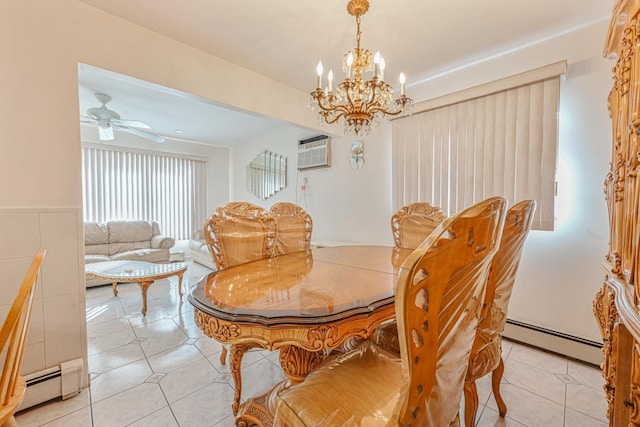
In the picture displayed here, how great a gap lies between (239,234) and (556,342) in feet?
8.37

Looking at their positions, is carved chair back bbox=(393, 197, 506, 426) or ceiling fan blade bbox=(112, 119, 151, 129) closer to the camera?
carved chair back bbox=(393, 197, 506, 426)

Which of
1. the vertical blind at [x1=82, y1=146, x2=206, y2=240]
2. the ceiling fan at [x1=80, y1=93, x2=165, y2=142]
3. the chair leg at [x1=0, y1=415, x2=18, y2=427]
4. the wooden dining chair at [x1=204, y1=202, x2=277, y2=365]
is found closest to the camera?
the chair leg at [x1=0, y1=415, x2=18, y2=427]

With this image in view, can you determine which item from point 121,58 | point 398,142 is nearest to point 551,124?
point 398,142

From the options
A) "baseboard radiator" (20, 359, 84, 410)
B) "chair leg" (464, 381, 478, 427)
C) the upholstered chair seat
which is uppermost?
the upholstered chair seat

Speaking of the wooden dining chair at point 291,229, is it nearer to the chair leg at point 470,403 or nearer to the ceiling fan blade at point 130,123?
the chair leg at point 470,403

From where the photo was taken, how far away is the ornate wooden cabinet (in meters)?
0.72

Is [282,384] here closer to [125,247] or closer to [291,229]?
[291,229]

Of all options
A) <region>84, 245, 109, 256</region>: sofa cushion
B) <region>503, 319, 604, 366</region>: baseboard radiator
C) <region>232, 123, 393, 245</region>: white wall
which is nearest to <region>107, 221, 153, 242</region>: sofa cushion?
<region>84, 245, 109, 256</region>: sofa cushion

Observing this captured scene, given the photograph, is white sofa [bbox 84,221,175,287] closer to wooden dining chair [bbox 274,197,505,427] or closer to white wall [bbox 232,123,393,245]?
white wall [bbox 232,123,393,245]

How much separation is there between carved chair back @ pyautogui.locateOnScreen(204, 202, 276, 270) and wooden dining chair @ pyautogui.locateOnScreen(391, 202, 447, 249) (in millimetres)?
1163

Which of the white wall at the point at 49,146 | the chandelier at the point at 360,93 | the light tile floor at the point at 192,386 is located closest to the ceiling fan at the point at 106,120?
the white wall at the point at 49,146

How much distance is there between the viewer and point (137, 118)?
3.96 m

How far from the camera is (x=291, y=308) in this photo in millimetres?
A: 938

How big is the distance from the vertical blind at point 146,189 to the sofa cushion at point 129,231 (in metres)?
0.37
